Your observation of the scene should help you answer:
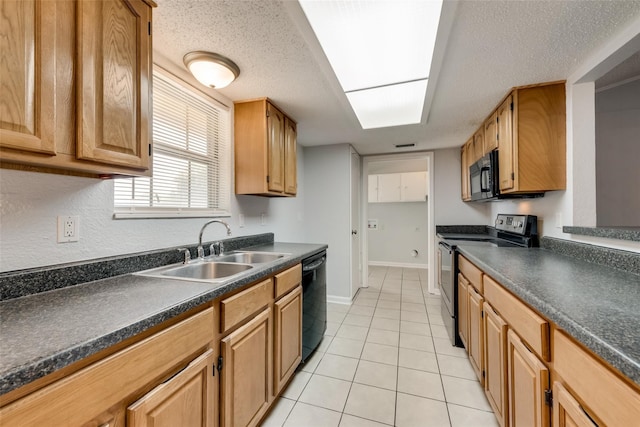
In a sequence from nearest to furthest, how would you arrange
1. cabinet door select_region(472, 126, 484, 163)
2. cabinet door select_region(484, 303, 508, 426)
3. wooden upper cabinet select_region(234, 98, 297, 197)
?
cabinet door select_region(484, 303, 508, 426), wooden upper cabinet select_region(234, 98, 297, 197), cabinet door select_region(472, 126, 484, 163)

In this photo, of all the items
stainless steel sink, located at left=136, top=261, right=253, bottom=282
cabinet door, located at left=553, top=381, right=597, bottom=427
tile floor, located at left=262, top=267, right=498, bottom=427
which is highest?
stainless steel sink, located at left=136, top=261, right=253, bottom=282

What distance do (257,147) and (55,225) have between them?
4.58ft

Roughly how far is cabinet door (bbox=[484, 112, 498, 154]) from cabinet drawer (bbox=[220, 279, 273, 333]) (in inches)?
93.4

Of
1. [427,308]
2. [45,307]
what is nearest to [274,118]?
[45,307]

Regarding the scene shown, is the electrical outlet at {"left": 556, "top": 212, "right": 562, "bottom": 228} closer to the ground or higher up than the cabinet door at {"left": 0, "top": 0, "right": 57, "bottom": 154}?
closer to the ground

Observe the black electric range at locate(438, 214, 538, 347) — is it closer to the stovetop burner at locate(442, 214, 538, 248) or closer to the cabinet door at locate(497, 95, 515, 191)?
the stovetop burner at locate(442, 214, 538, 248)

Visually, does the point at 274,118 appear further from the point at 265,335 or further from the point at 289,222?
the point at 265,335

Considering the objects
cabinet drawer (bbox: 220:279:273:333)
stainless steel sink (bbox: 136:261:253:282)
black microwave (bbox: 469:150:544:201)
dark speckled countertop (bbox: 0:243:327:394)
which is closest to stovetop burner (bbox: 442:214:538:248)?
black microwave (bbox: 469:150:544:201)

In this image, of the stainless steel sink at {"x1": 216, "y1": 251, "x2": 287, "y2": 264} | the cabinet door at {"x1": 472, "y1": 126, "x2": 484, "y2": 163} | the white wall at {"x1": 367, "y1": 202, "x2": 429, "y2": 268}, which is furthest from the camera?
the white wall at {"x1": 367, "y1": 202, "x2": 429, "y2": 268}

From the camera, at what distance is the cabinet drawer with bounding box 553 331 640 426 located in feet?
1.95

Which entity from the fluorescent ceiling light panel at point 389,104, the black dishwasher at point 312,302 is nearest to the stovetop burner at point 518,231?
the fluorescent ceiling light panel at point 389,104

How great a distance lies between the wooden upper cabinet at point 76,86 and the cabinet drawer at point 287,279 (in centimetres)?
94

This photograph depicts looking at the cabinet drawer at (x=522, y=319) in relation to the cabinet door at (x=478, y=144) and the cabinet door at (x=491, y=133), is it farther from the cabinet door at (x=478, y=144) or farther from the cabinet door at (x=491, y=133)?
the cabinet door at (x=478, y=144)

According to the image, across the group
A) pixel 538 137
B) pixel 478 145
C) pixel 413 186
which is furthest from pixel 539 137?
pixel 413 186
